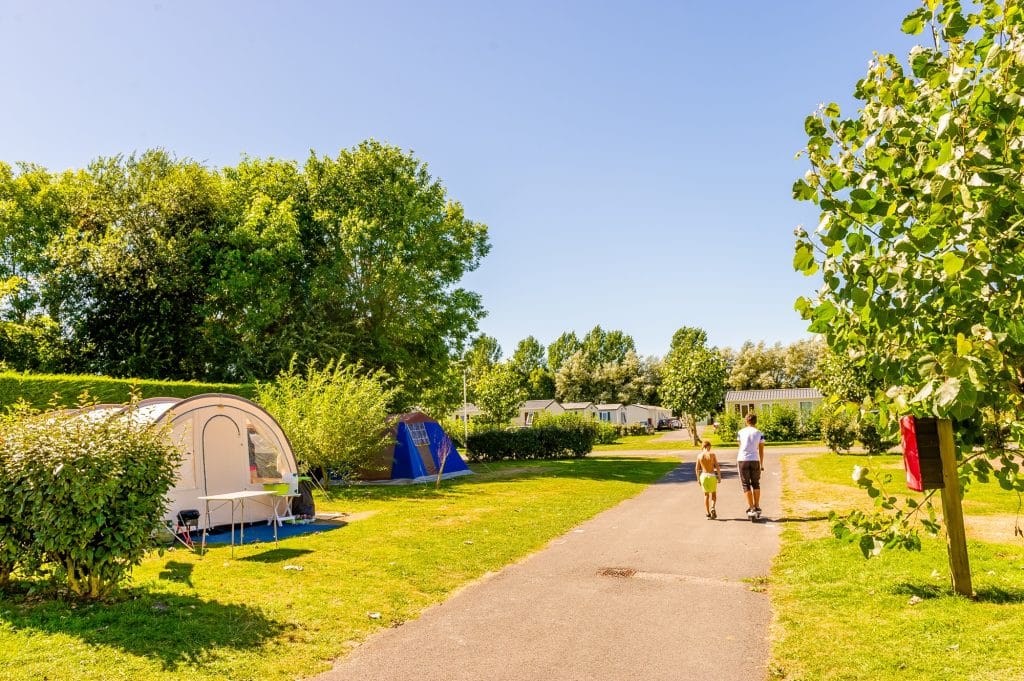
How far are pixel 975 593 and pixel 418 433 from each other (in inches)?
660

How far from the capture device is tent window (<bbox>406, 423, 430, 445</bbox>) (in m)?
21.2

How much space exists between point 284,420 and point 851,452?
81.1 feet

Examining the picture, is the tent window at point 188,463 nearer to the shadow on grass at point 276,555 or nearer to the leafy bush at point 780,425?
the shadow on grass at point 276,555

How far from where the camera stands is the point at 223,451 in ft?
43.0

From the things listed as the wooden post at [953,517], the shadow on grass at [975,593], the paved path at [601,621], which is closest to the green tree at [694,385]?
the paved path at [601,621]

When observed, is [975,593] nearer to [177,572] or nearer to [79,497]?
[79,497]

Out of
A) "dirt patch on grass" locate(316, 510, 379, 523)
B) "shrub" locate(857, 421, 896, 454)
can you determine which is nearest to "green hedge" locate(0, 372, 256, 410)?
"dirt patch on grass" locate(316, 510, 379, 523)

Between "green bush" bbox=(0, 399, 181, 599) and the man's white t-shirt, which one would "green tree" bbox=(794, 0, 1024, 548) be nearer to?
"green bush" bbox=(0, 399, 181, 599)

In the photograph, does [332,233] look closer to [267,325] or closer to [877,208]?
[267,325]

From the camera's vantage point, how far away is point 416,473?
20688 mm

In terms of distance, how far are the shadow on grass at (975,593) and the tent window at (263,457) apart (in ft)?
37.0

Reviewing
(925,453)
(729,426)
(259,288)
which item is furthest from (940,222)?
(729,426)

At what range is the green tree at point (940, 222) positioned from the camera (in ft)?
8.00

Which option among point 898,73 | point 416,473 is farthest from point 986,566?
point 416,473
